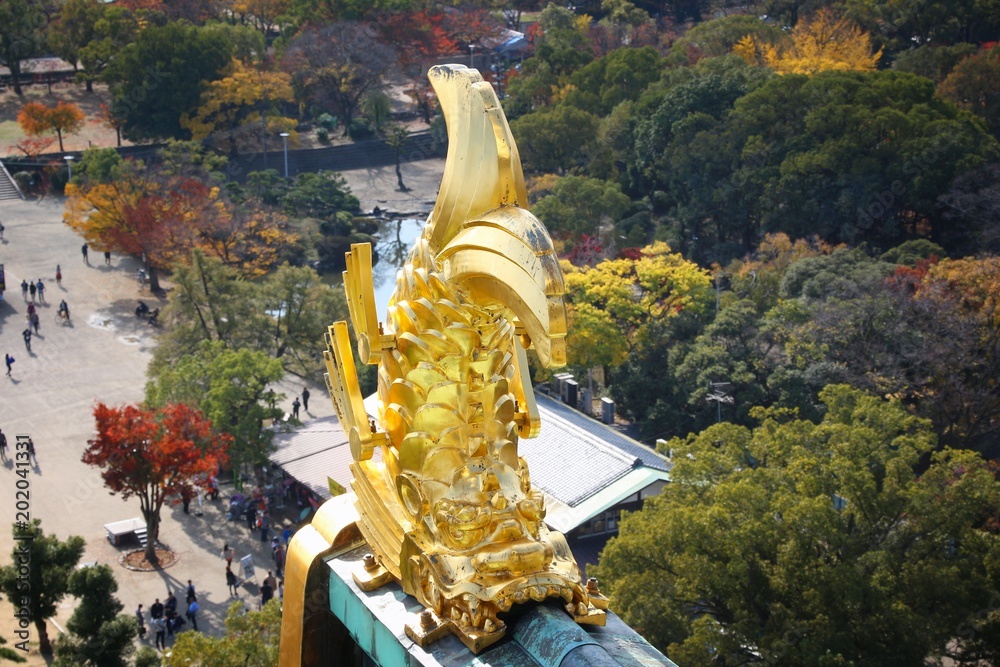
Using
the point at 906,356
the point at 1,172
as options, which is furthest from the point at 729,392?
the point at 1,172

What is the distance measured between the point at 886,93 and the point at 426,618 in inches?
1357

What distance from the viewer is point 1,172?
5303 centimetres

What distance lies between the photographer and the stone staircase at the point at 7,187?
5156 centimetres

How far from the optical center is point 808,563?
19922 millimetres

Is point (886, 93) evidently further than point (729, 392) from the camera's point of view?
Yes

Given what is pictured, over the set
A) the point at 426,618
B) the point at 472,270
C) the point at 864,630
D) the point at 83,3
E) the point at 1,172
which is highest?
the point at 472,270

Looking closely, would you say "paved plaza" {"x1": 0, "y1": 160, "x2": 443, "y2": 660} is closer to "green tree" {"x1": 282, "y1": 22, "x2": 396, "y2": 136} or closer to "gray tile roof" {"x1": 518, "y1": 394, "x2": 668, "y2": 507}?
"gray tile roof" {"x1": 518, "y1": 394, "x2": 668, "y2": 507}

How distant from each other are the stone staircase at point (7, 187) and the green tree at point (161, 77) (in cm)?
553

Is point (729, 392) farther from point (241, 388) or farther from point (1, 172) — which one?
point (1, 172)

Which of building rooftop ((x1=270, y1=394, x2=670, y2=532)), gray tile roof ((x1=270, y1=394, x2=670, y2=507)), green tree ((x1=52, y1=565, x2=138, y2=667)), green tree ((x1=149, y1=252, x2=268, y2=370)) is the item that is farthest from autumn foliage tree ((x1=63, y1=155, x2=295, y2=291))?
green tree ((x1=52, y1=565, x2=138, y2=667))

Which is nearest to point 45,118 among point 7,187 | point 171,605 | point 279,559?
point 7,187

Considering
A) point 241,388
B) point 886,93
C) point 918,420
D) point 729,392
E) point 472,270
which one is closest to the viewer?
point 472,270

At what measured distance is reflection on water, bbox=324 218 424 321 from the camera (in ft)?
156

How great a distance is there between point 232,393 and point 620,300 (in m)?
10.6
